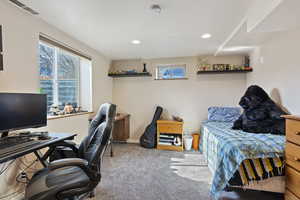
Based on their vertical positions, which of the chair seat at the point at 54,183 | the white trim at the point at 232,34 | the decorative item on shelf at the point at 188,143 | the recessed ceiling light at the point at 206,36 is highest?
the recessed ceiling light at the point at 206,36

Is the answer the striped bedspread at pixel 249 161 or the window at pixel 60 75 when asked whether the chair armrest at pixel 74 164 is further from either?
the window at pixel 60 75

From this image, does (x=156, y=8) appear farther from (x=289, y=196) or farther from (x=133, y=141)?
(x=133, y=141)

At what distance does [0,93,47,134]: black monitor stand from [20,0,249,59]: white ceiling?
3.59 ft

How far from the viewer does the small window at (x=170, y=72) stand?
159 inches

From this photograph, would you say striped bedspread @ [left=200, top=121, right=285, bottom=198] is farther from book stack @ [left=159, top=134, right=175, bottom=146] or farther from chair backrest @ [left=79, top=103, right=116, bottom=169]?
book stack @ [left=159, top=134, right=175, bottom=146]

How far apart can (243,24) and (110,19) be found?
1.86 meters

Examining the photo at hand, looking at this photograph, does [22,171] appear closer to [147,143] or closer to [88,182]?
[88,182]

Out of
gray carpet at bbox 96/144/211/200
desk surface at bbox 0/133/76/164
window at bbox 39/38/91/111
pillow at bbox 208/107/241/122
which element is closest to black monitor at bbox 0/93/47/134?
desk surface at bbox 0/133/76/164

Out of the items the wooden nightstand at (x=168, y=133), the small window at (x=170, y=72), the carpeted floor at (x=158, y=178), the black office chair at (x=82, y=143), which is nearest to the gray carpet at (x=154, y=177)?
the carpeted floor at (x=158, y=178)

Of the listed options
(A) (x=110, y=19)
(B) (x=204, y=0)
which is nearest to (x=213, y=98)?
(B) (x=204, y=0)

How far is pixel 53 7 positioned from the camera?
1.80 m

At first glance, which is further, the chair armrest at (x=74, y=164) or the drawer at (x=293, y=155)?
the drawer at (x=293, y=155)

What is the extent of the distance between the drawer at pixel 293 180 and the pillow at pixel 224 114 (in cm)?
193

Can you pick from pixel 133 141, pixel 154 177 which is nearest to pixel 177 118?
pixel 133 141
